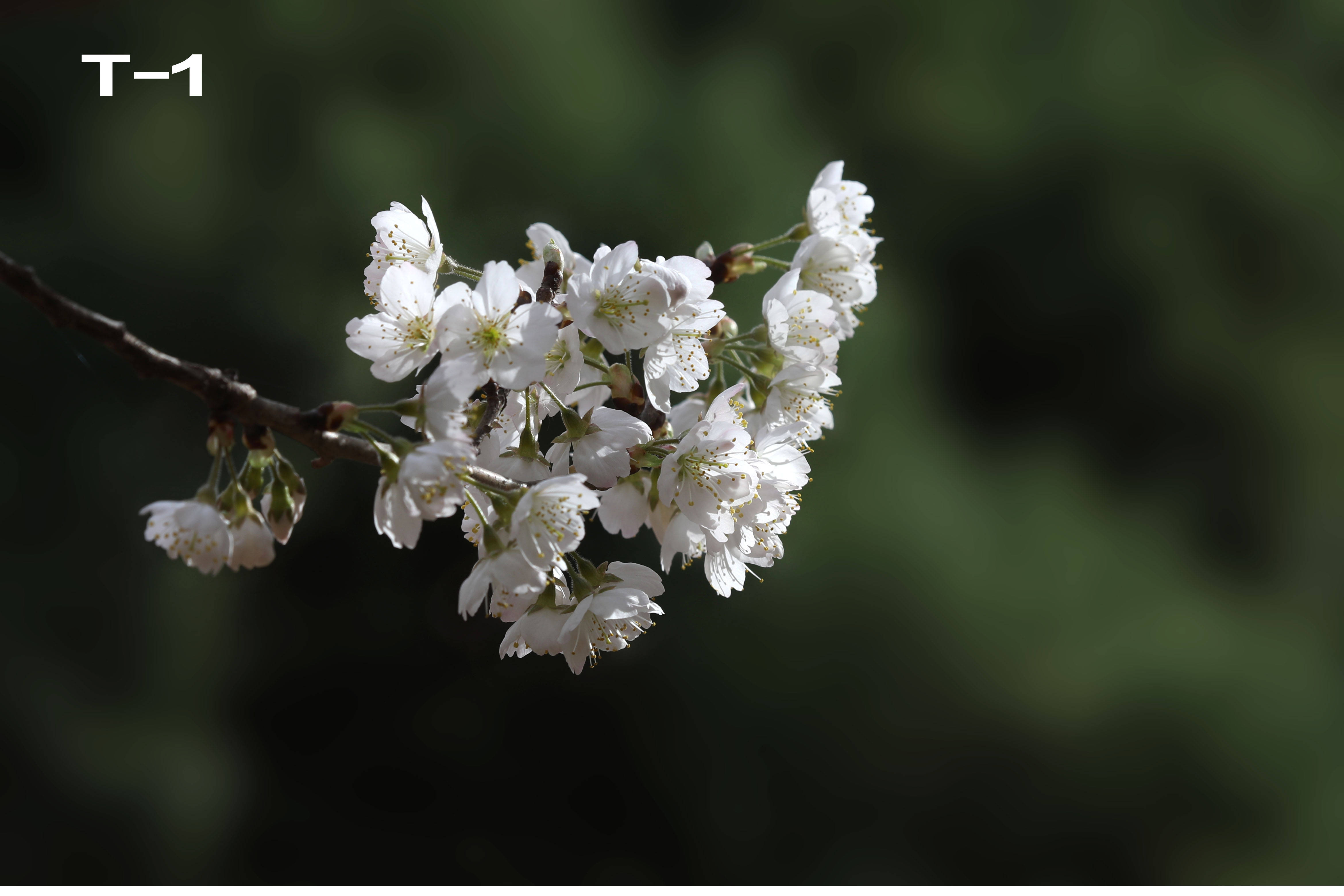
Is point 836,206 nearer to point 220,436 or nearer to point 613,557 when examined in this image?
point 220,436

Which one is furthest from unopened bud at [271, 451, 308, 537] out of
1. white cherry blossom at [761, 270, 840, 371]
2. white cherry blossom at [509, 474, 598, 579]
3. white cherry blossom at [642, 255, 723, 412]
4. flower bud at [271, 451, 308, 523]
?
white cherry blossom at [761, 270, 840, 371]

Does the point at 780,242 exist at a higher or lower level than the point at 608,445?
higher

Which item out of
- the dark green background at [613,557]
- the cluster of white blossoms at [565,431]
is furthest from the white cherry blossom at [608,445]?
the dark green background at [613,557]

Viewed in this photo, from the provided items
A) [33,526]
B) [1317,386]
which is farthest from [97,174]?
[1317,386]

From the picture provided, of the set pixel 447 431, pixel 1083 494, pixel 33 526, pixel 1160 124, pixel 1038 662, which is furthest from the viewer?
pixel 1160 124

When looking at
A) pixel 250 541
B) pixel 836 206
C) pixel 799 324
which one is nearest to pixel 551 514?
pixel 250 541

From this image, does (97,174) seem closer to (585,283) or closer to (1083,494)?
(585,283)
